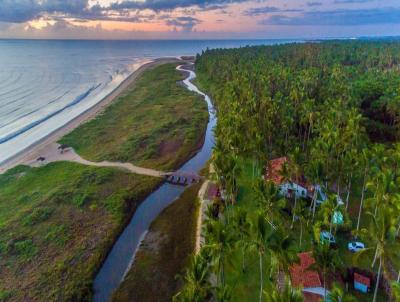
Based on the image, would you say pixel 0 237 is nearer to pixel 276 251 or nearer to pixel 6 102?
pixel 276 251

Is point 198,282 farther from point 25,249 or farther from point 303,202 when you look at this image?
point 25,249

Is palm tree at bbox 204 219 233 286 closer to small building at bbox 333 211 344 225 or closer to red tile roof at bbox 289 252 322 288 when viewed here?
red tile roof at bbox 289 252 322 288

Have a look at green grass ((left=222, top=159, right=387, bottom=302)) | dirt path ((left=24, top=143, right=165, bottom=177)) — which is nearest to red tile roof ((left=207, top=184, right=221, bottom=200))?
green grass ((left=222, top=159, right=387, bottom=302))

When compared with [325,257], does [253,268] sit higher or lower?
lower

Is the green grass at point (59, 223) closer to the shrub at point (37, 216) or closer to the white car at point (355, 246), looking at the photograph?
the shrub at point (37, 216)

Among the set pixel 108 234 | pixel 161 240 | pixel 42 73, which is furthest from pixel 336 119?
pixel 42 73

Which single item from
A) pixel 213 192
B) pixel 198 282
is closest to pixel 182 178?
pixel 213 192
